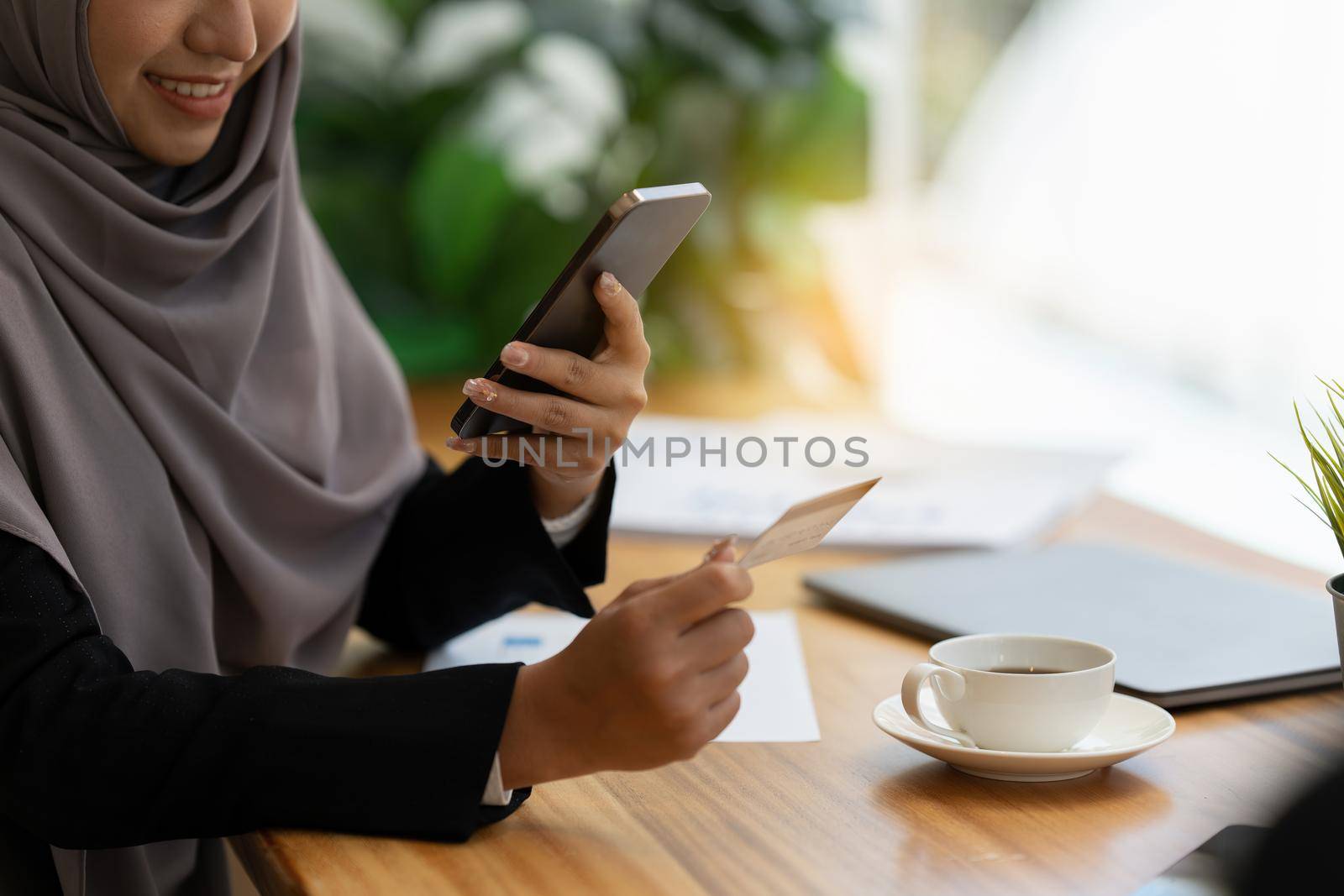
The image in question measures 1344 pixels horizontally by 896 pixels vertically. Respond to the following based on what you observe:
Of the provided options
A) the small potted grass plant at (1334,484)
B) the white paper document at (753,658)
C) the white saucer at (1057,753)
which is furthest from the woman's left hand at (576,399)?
the small potted grass plant at (1334,484)

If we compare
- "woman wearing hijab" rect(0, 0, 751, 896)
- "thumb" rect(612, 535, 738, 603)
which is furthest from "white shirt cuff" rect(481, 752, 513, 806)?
"thumb" rect(612, 535, 738, 603)

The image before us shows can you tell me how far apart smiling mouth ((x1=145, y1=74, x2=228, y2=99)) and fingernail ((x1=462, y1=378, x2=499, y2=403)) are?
33cm

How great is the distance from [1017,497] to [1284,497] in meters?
1.18

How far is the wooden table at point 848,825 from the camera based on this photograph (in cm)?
65

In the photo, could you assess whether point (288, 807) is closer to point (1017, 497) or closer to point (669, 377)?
point (1017, 497)

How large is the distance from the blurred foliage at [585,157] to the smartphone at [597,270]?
1.11 m

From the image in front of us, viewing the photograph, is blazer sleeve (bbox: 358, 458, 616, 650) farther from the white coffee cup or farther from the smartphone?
the white coffee cup

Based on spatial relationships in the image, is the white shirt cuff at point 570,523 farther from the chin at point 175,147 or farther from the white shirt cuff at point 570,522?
the chin at point 175,147

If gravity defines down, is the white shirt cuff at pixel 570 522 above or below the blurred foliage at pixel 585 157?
below

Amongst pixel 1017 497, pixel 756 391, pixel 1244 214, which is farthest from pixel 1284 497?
pixel 1017 497

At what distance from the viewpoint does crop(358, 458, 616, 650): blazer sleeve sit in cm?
100

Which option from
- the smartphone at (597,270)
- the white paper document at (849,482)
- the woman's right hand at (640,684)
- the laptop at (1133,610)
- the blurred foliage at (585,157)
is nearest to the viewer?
the woman's right hand at (640,684)

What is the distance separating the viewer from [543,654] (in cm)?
101

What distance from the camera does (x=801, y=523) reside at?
0.68 m
